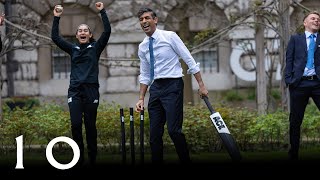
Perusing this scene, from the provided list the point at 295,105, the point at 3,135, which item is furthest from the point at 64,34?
the point at 295,105

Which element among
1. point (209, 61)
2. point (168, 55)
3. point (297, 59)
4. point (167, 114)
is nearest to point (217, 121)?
point (167, 114)

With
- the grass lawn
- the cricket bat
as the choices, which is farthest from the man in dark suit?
the cricket bat

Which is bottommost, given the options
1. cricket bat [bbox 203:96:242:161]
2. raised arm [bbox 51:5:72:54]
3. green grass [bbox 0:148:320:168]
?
green grass [bbox 0:148:320:168]

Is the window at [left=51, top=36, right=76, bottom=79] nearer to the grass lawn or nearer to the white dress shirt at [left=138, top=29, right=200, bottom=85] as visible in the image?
the grass lawn

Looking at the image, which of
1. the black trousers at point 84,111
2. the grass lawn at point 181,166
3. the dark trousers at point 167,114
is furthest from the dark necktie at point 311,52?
the black trousers at point 84,111

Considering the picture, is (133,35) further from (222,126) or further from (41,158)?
(222,126)

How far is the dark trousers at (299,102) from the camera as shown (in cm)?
1227

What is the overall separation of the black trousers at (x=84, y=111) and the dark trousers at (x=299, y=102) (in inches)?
106

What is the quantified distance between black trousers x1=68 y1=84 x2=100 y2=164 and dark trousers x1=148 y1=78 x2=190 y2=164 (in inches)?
47.6

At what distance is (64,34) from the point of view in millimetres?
24109

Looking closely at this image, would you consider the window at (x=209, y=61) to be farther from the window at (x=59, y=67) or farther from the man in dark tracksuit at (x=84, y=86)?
the man in dark tracksuit at (x=84, y=86)

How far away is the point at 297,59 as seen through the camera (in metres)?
12.4

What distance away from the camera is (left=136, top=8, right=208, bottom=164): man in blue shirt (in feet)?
36.3

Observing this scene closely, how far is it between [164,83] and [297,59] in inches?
85.9
